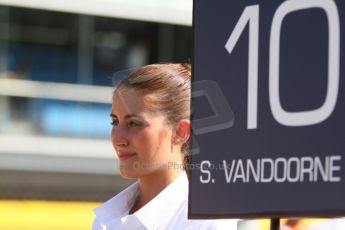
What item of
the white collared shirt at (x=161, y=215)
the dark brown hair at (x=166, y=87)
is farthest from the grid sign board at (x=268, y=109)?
the dark brown hair at (x=166, y=87)

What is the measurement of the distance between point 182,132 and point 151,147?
140 mm

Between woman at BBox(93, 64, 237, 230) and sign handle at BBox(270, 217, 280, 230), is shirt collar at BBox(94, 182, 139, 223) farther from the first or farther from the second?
sign handle at BBox(270, 217, 280, 230)

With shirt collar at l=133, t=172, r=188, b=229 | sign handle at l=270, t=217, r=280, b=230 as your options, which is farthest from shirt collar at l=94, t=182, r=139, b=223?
sign handle at l=270, t=217, r=280, b=230

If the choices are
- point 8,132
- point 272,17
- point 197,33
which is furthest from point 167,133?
point 8,132

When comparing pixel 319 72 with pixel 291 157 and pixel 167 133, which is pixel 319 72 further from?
pixel 167 133

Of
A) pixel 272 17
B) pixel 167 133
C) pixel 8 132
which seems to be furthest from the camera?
pixel 8 132

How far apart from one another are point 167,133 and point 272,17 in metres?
0.88

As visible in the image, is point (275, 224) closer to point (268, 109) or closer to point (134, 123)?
point (268, 109)

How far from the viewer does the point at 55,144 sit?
978 cm

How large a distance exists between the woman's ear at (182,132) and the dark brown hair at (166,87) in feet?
0.04

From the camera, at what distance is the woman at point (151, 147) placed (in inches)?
106

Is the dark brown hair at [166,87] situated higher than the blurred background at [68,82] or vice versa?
the blurred background at [68,82]

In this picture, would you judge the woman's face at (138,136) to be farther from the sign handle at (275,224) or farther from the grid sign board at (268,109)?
the sign handle at (275,224)

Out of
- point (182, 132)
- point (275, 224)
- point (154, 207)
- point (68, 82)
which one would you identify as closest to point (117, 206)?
point (154, 207)
